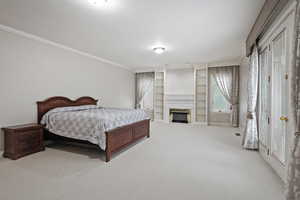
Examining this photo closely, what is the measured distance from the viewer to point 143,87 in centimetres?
794

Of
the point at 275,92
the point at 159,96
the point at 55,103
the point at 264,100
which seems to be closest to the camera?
the point at 275,92

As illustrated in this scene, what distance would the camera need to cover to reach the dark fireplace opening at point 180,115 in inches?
275

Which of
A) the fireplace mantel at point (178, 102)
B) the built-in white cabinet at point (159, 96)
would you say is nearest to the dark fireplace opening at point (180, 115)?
the fireplace mantel at point (178, 102)

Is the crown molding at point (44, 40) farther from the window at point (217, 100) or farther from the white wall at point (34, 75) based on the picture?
the window at point (217, 100)

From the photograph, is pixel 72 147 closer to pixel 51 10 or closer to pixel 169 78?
pixel 51 10

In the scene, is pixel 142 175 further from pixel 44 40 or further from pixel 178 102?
pixel 178 102

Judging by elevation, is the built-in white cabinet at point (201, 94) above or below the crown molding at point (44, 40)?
below

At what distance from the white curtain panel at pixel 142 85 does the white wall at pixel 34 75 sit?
270cm

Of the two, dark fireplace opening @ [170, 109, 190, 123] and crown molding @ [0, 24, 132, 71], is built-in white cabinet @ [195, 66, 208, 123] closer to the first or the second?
dark fireplace opening @ [170, 109, 190, 123]

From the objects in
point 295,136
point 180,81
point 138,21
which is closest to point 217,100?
point 180,81

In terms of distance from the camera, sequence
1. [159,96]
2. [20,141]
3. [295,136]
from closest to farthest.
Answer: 1. [295,136]
2. [20,141]
3. [159,96]

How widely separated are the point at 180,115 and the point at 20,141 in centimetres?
582

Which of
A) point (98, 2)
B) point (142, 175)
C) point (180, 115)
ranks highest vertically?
point (98, 2)

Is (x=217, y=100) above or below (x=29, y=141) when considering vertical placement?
above
